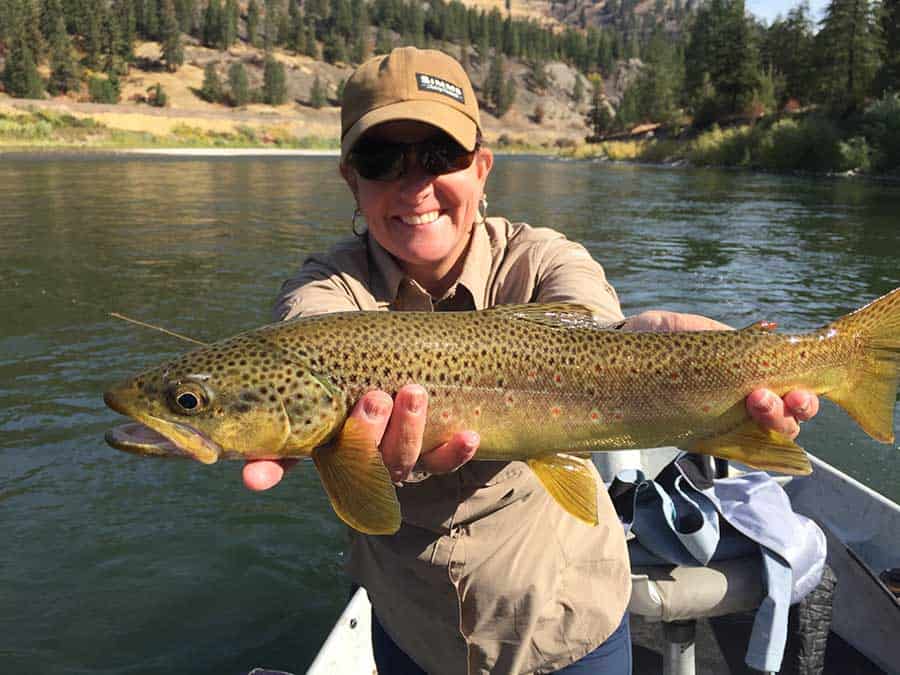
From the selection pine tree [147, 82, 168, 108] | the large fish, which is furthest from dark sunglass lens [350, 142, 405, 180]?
pine tree [147, 82, 168, 108]

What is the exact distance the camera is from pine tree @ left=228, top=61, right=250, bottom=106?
125 metres

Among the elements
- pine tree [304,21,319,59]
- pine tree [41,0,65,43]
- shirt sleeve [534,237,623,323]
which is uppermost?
pine tree [304,21,319,59]

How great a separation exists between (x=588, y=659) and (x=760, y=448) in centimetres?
96

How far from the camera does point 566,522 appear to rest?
2.63m

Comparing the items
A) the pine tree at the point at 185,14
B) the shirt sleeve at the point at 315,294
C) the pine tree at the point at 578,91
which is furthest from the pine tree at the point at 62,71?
the shirt sleeve at the point at 315,294

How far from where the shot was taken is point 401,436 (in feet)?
7.64

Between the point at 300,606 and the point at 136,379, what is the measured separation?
376 cm

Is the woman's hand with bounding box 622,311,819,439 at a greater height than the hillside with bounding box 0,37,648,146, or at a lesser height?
lesser

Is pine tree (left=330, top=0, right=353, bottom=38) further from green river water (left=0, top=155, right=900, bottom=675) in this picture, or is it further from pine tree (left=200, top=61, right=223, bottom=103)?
green river water (left=0, top=155, right=900, bottom=675)

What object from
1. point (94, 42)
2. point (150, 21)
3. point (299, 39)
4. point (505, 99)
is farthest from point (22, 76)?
point (505, 99)

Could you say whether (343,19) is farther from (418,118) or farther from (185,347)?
(418,118)

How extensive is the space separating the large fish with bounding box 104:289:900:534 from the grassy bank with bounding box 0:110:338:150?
7774cm

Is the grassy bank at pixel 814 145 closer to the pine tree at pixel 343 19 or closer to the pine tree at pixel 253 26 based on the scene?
the pine tree at pixel 253 26

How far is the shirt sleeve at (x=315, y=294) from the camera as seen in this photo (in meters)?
2.68
